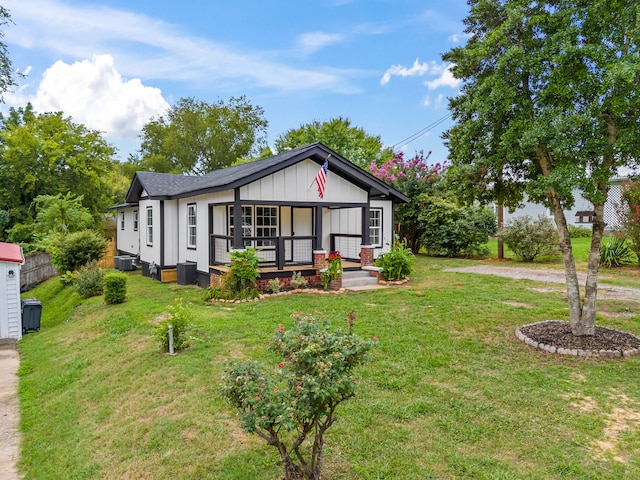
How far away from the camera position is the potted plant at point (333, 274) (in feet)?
37.4

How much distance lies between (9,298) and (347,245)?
9.45 metres

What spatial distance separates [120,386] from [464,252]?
636 inches

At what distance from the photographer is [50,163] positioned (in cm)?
2306

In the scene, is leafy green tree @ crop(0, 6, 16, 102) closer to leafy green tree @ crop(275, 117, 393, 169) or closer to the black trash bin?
the black trash bin

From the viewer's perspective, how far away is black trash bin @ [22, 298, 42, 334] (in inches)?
408

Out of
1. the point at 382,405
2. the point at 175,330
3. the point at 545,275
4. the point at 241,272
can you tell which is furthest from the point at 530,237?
the point at 175,330

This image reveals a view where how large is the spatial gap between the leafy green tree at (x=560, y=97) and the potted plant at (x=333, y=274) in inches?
201

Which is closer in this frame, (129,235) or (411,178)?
(129,235)

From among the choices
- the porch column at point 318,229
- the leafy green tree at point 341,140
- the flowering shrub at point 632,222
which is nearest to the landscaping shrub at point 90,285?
the porch column at point 318,229

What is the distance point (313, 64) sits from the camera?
17.9 meters

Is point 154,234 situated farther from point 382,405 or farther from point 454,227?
point 382,405

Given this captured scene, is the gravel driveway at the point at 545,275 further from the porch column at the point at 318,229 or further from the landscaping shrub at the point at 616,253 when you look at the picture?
the porch column at the point at 318,229

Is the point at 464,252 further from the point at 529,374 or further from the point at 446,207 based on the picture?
the point at 529,374

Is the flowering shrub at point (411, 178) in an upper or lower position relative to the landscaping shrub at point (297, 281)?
upper
